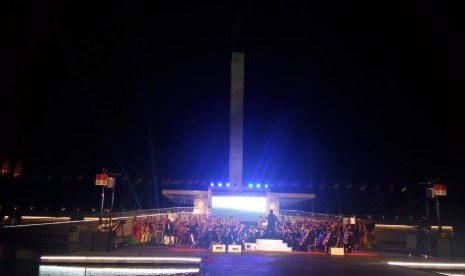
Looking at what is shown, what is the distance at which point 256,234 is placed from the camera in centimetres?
1598

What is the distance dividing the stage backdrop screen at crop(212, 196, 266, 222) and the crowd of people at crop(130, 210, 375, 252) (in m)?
5.18

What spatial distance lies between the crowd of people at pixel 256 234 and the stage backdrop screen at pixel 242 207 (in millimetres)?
5185

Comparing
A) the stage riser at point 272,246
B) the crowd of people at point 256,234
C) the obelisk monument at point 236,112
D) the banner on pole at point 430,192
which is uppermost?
the obelisk monument at point 236,112

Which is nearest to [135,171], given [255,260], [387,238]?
[387,238]

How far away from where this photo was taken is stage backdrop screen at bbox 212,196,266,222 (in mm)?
22188

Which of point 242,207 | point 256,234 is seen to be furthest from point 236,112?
point 256,234

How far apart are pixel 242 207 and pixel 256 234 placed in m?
6.27

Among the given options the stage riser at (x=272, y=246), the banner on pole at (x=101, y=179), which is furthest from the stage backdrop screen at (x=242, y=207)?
the banner on pole at (x=101, y=179)

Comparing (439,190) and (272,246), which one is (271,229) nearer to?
(272,246)

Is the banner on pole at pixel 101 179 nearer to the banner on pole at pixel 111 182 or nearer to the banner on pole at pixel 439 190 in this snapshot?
the banner on pole at pixel 111 182

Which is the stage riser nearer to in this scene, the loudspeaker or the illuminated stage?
the loudspeaker

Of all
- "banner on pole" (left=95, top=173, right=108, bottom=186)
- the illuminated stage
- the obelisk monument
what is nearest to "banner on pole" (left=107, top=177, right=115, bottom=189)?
"banner on pole" (left=95, top=173, right=108, bottom=186)

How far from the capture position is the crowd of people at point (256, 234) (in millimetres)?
14977

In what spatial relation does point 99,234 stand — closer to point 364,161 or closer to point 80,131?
point 80,131
